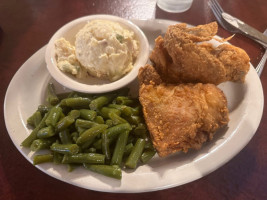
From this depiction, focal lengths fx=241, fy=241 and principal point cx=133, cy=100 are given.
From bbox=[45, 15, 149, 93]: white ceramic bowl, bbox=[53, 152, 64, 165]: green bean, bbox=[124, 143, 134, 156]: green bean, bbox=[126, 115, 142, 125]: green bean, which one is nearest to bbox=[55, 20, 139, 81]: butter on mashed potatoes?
bbox=[45, 15, 149, 93]: white ceramic bowl

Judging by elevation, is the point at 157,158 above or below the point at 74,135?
below

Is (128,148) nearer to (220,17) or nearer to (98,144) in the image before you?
(98,144)

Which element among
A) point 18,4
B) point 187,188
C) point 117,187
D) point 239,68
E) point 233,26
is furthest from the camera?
point 18,4

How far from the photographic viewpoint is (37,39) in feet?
9.95

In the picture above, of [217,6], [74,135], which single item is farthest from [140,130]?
[217,6]

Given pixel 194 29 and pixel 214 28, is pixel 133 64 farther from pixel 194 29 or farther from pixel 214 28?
pixel 214 28

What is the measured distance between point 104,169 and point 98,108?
0.52m

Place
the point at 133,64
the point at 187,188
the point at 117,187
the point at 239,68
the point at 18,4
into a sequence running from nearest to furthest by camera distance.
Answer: the point at 117,187 → the point at 187,188 → the point at 239,68 → the point at 133,64 → the point at 18,4

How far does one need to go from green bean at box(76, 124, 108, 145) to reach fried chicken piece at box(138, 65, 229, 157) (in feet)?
1.31

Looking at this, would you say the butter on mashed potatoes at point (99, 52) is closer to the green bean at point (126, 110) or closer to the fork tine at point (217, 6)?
the green bean at point (126, 110)

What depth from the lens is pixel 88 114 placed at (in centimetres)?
194

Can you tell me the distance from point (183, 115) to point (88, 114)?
29.9 inches

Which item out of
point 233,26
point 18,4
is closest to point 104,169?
point 233,26

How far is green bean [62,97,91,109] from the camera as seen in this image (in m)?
2.03
